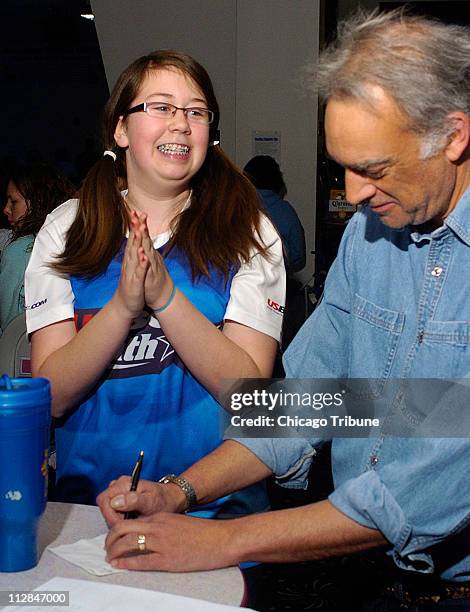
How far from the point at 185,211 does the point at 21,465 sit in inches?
38.4

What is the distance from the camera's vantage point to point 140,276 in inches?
68.9

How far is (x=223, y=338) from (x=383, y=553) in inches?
22.3

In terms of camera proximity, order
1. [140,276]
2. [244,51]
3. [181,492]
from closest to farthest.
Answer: [181,492] < [140,276] < [244,51]

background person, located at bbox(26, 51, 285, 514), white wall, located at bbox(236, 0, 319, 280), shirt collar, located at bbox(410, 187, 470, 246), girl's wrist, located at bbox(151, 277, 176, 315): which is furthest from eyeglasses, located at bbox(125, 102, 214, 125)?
white wall, located at bbox(236, 0, 319, 280)

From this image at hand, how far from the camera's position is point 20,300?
143 inches

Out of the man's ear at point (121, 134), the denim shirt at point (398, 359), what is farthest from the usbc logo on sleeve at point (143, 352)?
the man's ear at point (121, 134)

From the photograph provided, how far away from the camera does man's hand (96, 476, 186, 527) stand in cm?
138

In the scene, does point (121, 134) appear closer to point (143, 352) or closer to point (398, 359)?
point (143, 352)

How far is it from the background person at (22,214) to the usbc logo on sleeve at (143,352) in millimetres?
1825

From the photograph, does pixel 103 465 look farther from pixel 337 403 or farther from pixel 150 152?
pixel 150 152

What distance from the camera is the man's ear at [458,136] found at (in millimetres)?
1334

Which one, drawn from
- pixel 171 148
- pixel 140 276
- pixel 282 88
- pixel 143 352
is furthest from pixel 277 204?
pixel 140 276

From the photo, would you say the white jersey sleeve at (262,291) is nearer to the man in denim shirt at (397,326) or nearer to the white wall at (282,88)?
the man in denim shirt at (397,326)

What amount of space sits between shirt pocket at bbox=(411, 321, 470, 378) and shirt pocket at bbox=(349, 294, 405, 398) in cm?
7
